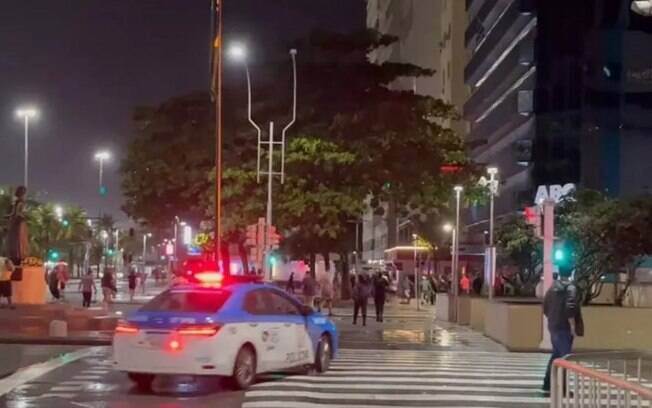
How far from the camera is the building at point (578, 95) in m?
69.8

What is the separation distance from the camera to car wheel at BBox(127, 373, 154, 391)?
1619 centimetres

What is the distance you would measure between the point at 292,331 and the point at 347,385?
1.42 metres

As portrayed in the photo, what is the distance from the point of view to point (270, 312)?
17156 millimetres

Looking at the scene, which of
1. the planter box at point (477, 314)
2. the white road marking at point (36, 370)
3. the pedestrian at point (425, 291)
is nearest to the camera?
the white road marking at point (36, 370)

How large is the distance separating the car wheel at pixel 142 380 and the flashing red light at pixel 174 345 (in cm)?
95

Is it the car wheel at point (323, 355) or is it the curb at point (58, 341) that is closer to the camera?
the car wheel at point (323, 355)

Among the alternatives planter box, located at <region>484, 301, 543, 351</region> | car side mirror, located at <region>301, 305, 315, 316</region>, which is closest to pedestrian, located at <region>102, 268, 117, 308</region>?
planter box, located at <region>484, 301, 543, 351</region>

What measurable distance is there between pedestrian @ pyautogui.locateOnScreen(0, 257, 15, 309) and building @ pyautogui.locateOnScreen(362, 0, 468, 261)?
59.2 metres

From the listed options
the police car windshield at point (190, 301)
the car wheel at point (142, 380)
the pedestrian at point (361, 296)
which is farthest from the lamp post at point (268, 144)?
the car wheel at point (142, 380)

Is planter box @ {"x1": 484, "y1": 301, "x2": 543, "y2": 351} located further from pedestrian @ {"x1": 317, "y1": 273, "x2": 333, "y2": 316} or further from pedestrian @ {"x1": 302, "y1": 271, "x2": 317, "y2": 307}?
pedestrian @ {"x1": 317, "y1": 273, "x2": 333, "y2": 316}

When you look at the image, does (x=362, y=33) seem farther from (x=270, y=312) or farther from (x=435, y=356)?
(x=270, y=312)

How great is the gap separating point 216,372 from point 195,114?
116 ft

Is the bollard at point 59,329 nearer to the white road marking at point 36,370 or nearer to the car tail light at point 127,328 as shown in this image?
the white road marking at point 36,370

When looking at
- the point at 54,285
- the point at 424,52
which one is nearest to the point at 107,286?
the point at 54,285
